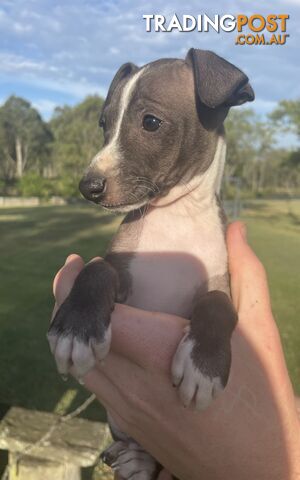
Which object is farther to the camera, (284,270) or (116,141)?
(284,270)

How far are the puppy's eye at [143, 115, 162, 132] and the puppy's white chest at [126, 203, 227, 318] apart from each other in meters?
0.45

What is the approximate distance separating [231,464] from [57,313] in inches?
36.4

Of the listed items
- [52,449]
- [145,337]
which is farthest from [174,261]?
[52,449]

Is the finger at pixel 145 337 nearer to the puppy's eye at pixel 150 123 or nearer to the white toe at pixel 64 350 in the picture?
the white toe at pixel 64 350

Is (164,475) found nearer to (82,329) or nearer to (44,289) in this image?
(82,329)

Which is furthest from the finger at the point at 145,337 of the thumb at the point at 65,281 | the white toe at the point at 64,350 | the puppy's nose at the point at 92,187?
the puppy's nose at the point at 92,187

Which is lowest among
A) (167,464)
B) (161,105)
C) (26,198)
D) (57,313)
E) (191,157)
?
(26,198)

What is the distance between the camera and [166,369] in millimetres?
2082

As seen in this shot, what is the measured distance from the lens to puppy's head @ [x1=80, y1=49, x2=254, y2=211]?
233cm

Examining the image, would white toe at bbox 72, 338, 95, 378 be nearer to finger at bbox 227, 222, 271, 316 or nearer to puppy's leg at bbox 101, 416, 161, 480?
finger at bbox 227, 222, 271, 316

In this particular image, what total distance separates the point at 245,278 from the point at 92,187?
811 millimetres

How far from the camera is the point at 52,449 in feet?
12.3

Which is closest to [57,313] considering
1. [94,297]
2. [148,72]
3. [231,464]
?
[94,297]

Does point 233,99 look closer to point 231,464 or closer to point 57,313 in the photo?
point 57,313
